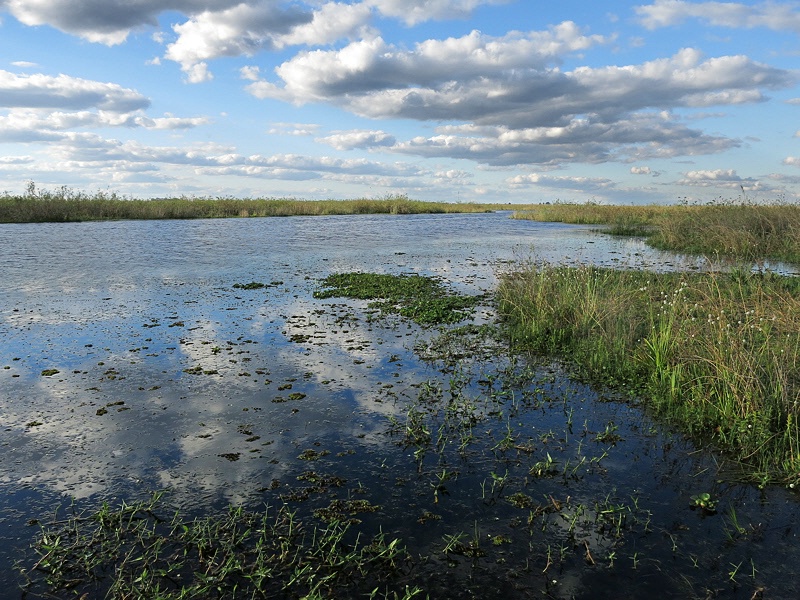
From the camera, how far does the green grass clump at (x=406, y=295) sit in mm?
14453

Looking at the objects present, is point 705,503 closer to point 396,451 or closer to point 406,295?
point 396,451

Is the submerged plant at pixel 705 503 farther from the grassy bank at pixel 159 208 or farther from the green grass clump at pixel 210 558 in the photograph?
the grassy bank at pixel 159 208

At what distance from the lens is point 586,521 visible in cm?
548

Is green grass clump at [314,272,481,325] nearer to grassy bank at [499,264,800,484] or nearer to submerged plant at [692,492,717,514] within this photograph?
grassy bank at [499,264,800,484]

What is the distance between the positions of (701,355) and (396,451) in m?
5.23

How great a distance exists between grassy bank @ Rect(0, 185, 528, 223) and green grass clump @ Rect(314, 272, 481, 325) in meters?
39.6

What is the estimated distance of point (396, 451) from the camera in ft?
22.7

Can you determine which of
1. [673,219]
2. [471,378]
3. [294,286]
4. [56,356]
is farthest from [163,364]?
[673,219]

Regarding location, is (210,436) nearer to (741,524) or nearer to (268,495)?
(268,495)

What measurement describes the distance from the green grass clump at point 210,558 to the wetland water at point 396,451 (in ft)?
0.91

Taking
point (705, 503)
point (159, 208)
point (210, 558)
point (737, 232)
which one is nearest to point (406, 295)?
point (705, 503)

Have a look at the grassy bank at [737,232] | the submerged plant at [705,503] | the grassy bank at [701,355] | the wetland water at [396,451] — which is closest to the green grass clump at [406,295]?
the wetland water at [396,451]

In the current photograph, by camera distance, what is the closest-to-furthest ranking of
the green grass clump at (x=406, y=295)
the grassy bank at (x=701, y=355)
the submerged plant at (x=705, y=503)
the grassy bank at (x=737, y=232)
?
the submerged plant at (x=705, y=503), the grassy bank at (x=701, y=355), the green grass clump at (x=406, y=295), the grassy bank at (x=737, y=232)

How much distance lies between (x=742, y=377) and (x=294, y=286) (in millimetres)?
14754
